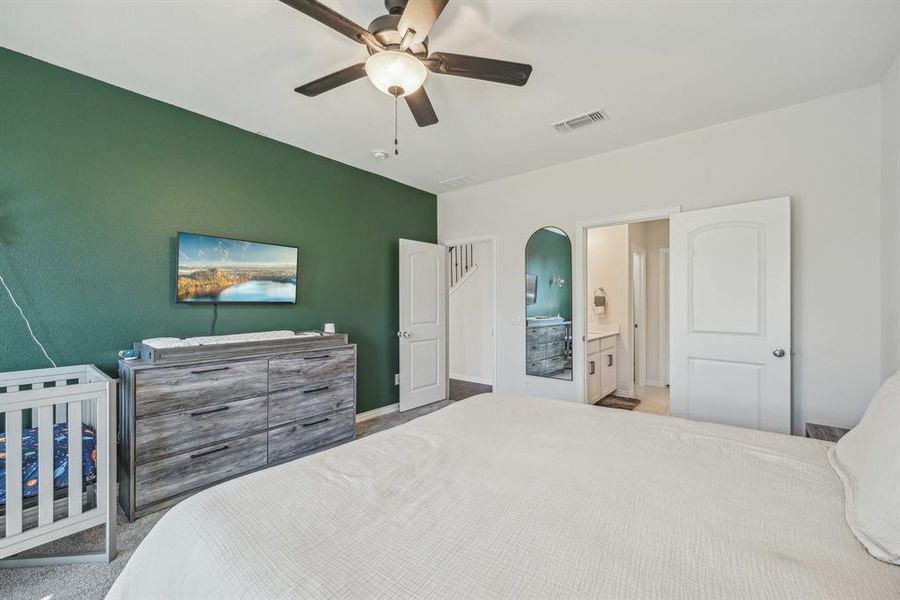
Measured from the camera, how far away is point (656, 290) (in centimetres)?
541

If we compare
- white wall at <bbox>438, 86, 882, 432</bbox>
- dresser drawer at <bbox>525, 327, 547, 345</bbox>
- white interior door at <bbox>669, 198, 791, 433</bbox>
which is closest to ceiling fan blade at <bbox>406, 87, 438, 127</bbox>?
white wall at <bbox>438, 86, 882, 432</bbox>

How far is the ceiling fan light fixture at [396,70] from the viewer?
167 centimetres

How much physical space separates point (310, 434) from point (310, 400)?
10.5 inches

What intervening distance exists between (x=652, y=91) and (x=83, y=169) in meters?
3.73

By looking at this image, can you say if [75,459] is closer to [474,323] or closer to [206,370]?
[206,370]

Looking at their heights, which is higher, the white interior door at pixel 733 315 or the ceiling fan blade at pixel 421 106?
the ceiling fan blade at pixel 421 106

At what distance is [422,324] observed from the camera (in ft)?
14.7

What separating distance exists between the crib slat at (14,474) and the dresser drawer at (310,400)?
3.99 ft

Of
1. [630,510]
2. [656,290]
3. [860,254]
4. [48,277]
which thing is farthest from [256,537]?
[656,290]

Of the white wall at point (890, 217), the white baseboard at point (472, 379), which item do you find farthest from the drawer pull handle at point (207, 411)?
the white wall at point (890, 217)

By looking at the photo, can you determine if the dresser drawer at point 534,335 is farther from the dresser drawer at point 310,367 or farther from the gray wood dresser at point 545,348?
the dresser drawer at point 310,367

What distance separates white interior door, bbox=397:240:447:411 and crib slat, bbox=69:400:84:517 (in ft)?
9.00

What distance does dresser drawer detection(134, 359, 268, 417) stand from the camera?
2186mm

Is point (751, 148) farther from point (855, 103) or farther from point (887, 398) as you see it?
point (887, 398)
